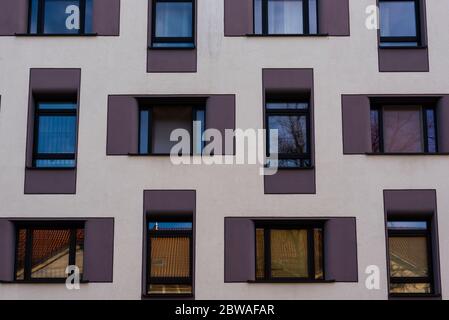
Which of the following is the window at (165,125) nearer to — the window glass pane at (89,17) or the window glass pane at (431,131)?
the window glass pane at (89,17)

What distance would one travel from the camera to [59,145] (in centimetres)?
1452

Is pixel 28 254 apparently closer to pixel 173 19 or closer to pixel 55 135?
pixel 55 135

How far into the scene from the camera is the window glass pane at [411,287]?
45.2 ft

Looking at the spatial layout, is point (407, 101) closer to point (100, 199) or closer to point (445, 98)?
point (445, 98)

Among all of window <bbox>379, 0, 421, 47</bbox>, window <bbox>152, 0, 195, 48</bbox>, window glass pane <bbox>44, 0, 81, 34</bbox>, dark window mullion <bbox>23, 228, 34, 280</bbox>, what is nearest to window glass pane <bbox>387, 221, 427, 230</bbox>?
window <bbox>379, 0, 421, 47</bbox>

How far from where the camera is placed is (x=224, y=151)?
1412 cm

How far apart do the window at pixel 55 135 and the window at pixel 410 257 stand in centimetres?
700

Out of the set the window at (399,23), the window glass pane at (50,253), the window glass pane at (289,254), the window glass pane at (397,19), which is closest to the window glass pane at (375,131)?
the window at (399,23)

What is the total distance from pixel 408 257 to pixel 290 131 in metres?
3.63

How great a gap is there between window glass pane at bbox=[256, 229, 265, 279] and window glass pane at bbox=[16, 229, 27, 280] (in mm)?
4877
